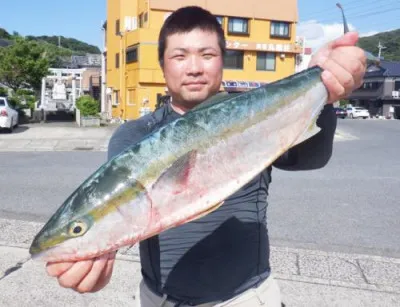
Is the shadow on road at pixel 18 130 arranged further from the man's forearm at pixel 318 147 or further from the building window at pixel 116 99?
the man's forearm at pixel 318 147

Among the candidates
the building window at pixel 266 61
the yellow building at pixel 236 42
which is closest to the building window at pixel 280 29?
the yellow building at pixel 236 42

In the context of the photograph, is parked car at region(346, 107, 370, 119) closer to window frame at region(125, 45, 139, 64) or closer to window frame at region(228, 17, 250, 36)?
window frame at region(228, 17, 250, 36)

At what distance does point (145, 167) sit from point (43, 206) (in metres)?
6.98

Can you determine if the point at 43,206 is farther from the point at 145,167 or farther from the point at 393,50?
the point at 393,50

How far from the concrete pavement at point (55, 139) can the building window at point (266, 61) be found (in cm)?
1395

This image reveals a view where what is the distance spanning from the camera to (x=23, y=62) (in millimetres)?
29703

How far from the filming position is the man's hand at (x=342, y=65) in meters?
1.76

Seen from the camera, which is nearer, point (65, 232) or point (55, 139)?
point (65, 232)

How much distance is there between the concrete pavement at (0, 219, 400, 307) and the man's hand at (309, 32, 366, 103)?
2862 millimetres

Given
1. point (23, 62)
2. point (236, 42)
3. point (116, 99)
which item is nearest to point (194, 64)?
point (23, 62)

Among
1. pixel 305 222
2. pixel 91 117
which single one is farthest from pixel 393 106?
pixel 305 222

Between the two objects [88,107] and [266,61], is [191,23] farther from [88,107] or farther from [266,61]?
[266,61]

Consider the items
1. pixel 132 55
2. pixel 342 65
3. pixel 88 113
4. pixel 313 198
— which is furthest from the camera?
pixel 132 55

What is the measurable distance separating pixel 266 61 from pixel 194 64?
36549 mm
